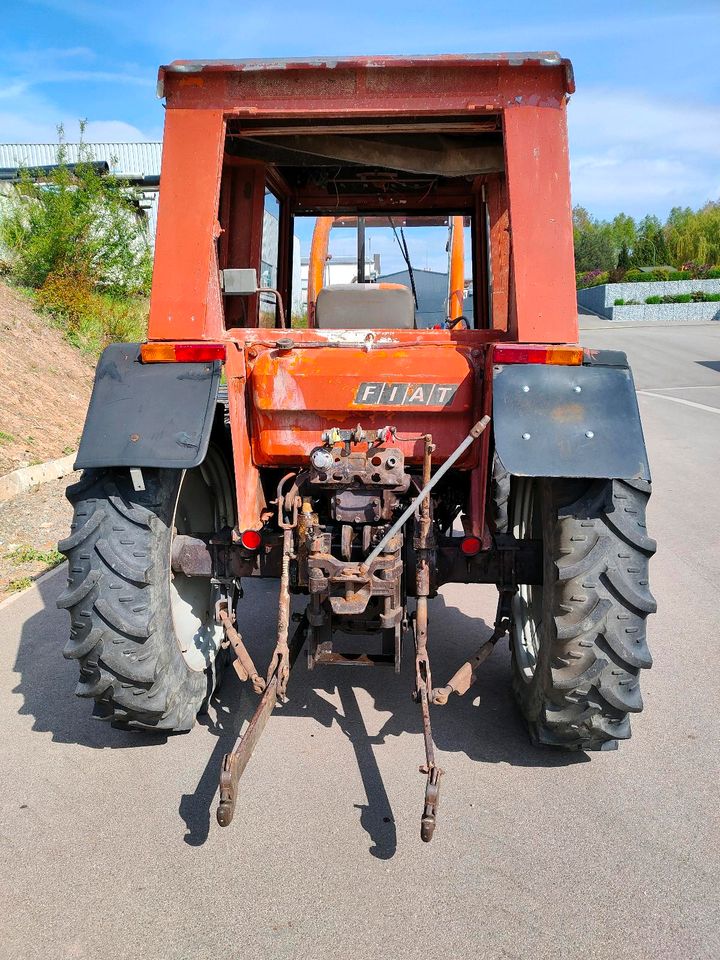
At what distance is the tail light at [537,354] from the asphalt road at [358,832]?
1.67 metres

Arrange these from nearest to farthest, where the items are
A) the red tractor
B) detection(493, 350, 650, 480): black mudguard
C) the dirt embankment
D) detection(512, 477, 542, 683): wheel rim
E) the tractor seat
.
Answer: detection(493, 350, 650, 480): black mudguard
the red tractor
detection(512, 477, 542, 683): wheel rim
the tractor seat
the dirt embankment

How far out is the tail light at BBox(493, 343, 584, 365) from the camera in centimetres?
318

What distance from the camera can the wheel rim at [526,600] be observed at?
3.79 meters

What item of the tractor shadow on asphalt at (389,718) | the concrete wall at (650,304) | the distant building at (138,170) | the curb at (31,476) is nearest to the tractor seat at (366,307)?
the distant building at (138,170)

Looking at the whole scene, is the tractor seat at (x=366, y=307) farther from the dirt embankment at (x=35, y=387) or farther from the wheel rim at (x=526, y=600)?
the dirt embankment at (x=35, y=387)

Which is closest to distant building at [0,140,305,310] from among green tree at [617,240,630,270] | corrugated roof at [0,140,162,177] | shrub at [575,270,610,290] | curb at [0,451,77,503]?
corrugated roof at [0,140,162,177]

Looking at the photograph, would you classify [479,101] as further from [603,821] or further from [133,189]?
[133,189]

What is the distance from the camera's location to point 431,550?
3.36 m

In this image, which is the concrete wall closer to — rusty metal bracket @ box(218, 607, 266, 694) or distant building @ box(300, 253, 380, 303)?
distant building @ box(300, 253, 380, 303)

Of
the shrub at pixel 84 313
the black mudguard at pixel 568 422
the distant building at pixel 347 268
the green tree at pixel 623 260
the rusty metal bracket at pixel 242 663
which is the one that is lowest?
the rusty metal bracket at pixel 242 663

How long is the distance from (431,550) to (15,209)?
13.4m

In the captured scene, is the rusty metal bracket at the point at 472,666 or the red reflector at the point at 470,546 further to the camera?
the red reflector at the point at 470,546

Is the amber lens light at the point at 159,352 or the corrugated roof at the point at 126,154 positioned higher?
the corrugated roof at the point at 126,154

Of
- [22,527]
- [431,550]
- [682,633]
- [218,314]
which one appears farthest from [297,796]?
[22,527]
